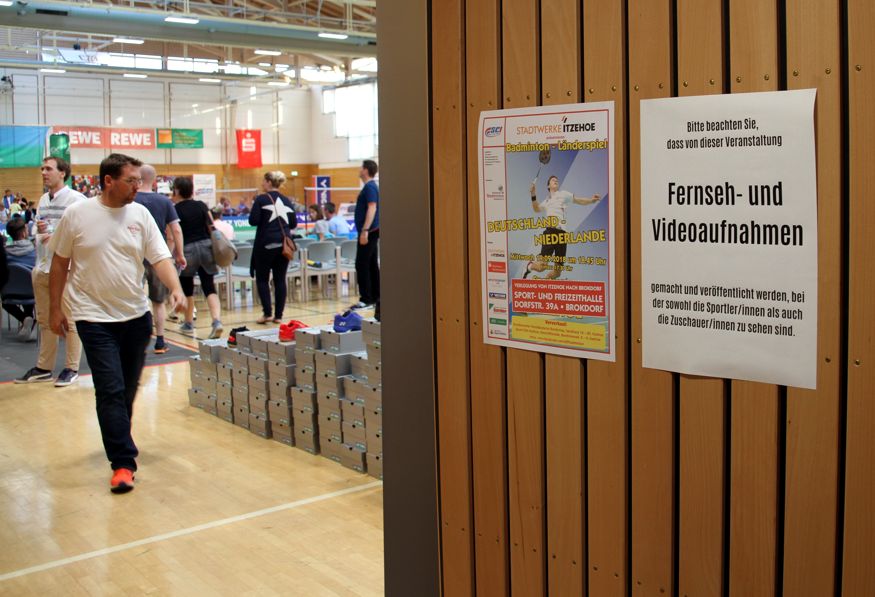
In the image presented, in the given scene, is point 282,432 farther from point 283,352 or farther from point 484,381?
point 484,381

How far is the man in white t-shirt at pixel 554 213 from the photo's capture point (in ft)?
7.42

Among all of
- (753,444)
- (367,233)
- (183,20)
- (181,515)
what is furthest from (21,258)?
(753,444)

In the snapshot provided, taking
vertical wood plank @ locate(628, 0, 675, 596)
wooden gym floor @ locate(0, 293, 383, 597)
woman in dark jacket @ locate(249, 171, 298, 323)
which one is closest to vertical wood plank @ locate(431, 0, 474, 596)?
vertical wood plank @ locate(628, 0, 675, 596)

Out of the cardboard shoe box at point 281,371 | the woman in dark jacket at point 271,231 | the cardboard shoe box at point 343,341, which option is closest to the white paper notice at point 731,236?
the cardboard shoe box at point 343,341

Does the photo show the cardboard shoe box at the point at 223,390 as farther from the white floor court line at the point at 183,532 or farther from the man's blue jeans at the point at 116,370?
the white floor court line at the point at 183,532

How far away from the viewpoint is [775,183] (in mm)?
1882

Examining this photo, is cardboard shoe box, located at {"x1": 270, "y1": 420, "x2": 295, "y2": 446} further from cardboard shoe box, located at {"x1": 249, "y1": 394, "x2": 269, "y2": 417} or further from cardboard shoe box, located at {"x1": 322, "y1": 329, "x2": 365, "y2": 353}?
cardboard shoe box, located at {"x1": 322, "y1": 329, "x2": 365, "y2": 353}

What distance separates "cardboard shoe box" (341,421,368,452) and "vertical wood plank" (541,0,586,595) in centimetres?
299

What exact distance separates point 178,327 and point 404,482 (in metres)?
8.47

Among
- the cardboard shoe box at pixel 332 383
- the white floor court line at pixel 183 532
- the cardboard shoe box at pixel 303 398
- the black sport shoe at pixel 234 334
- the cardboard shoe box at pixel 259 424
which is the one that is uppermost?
the black sport shoe at pixel 234 334

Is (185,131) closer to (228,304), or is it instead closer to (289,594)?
(228,304)

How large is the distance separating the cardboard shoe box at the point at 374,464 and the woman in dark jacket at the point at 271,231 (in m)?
5.54

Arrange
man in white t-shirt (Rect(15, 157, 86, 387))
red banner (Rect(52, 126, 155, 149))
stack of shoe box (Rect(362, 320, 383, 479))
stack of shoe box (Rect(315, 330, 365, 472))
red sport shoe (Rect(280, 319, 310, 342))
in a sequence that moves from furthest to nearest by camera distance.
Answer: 1. red banner (Rect(52, 126, 155, 149))
2. man in white t-shirt (Rect(15, 157, 86, 387))
3. red sport shoe (Rect(280, 319, 310, 342))
4. stack of shoe box (Rect(315, 330, 365, 472))
5. stack of shoe box (Rect(362, 320, 383, 479))

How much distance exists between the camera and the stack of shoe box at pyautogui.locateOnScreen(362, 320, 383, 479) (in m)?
5.17
